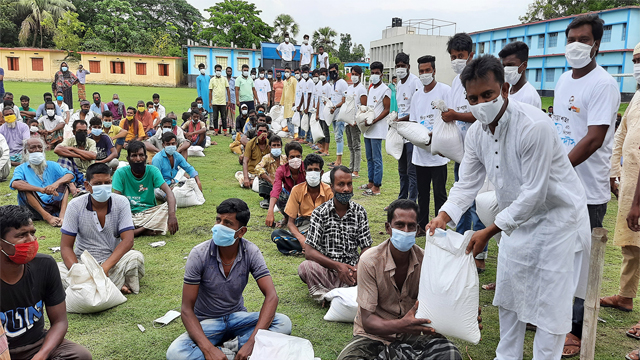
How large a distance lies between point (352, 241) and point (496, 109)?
211 centimetres

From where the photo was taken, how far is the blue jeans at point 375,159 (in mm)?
8047

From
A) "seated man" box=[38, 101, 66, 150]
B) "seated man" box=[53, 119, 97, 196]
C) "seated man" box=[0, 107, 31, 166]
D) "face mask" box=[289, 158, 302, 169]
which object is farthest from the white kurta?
"seated man" box=[38, 101, 66, 150]

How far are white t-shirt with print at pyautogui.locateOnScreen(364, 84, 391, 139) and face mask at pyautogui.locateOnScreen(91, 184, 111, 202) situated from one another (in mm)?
4804

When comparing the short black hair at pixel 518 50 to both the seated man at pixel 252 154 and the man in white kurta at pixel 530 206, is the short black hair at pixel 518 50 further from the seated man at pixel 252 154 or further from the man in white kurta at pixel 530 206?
the seated man at pixel 252 154

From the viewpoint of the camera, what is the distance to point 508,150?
2.59 metres

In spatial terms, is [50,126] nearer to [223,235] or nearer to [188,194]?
[188,194]

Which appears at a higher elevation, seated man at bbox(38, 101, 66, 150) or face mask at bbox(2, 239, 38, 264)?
seated man at bbox(38, 101, 66, 150)

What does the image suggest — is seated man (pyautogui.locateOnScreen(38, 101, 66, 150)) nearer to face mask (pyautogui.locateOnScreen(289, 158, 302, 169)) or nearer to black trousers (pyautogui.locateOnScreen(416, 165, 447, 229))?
face mask (pyautogui.locateOnScreen(289, 158, 302, 169))

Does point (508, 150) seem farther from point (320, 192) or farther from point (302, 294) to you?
point (320, 192)

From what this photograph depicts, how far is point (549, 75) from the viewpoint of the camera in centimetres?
2980

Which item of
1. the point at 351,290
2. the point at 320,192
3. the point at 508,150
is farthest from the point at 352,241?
the point at 508,150

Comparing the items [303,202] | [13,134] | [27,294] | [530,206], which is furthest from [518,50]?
[13,134]

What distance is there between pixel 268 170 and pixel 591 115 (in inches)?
209

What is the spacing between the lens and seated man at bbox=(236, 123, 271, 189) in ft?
27.8
